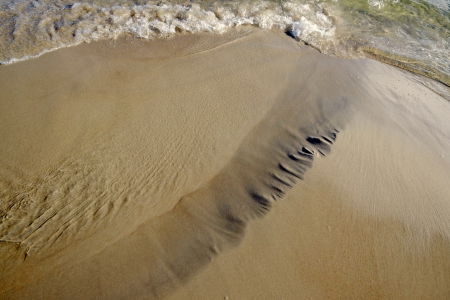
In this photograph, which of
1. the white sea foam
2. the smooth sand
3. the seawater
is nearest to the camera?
the smooth sand

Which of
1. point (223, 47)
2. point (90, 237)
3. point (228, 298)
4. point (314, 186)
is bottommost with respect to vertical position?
point (90, 237)

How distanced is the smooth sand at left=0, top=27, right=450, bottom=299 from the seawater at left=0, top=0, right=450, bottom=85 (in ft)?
2.15

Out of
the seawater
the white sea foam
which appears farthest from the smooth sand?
the seawater

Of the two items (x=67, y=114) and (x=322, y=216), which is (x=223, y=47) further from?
(x=322, y=216)

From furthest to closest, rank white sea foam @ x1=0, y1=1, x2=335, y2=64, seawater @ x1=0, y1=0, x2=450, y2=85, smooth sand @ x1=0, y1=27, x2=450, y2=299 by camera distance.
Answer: seawater @ x1=0, y1=0, x2=450, y2=85, white sea foam @ x1=0, y1=1, x2=335, y2=64, smooth sand @ x1=0, y1=27, x2=450, y2=299

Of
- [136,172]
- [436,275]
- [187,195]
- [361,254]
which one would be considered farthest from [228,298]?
[436,275]

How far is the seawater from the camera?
14.4ft

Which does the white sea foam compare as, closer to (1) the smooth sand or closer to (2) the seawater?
(2) the seawater

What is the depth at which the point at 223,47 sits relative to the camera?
4453 millimetres

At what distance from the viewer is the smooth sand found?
7.20 ft

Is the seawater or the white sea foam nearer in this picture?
the white sea foam

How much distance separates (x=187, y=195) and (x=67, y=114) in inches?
73.0

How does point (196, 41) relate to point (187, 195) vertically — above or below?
above

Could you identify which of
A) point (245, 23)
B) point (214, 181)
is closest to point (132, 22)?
point (245, 23)
